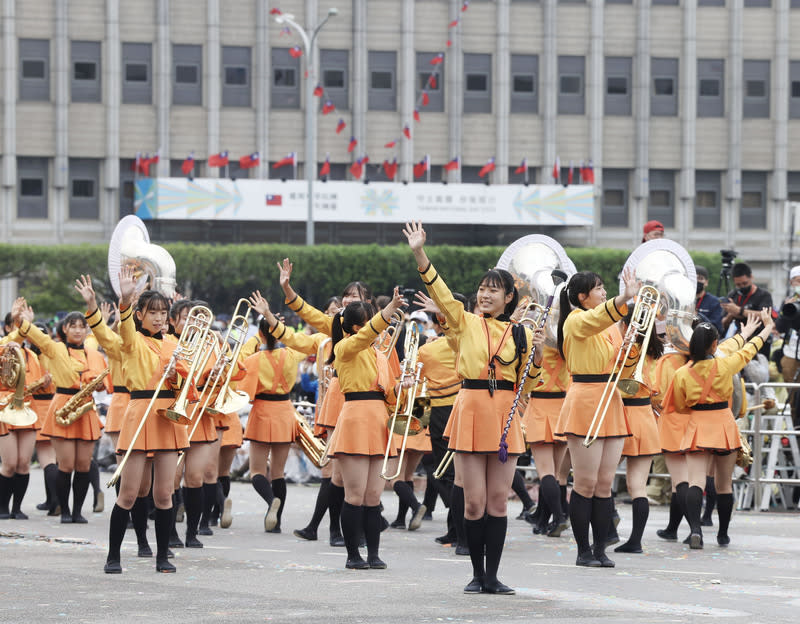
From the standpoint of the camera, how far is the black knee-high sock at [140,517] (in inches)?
422

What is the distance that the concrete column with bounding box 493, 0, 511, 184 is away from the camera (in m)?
56.7

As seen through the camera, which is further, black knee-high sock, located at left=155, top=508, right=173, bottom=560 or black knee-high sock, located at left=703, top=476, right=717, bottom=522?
black knee-high sock, located at left=703, top=476, right=717, bottom=522

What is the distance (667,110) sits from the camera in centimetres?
5788

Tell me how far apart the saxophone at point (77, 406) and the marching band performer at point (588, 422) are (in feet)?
16.4

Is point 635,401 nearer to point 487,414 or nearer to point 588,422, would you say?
point 588,422

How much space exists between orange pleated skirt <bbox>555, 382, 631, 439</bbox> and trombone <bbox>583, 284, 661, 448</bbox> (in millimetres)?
45

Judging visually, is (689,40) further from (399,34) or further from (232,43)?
(232,43)

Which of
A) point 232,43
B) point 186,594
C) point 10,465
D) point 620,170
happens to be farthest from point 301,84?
point 186,594

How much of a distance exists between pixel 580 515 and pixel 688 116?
159 ft

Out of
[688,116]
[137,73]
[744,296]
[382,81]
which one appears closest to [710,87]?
[688,116]

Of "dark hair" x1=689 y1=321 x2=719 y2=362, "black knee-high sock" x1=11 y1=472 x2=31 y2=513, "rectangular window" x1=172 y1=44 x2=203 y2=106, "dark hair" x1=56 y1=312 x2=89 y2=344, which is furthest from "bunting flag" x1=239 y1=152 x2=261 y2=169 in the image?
"dark hair" x1=689 y1=321 x2=719 y2=362

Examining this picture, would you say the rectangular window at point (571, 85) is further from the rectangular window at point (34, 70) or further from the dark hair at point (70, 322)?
the dark hair at point (70, 322)

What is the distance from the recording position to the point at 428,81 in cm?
5647

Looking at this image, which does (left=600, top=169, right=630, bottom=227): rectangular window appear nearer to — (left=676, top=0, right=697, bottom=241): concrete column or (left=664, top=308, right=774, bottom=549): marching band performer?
(left=676, top=0, right=697, bottom=241): concrete column
